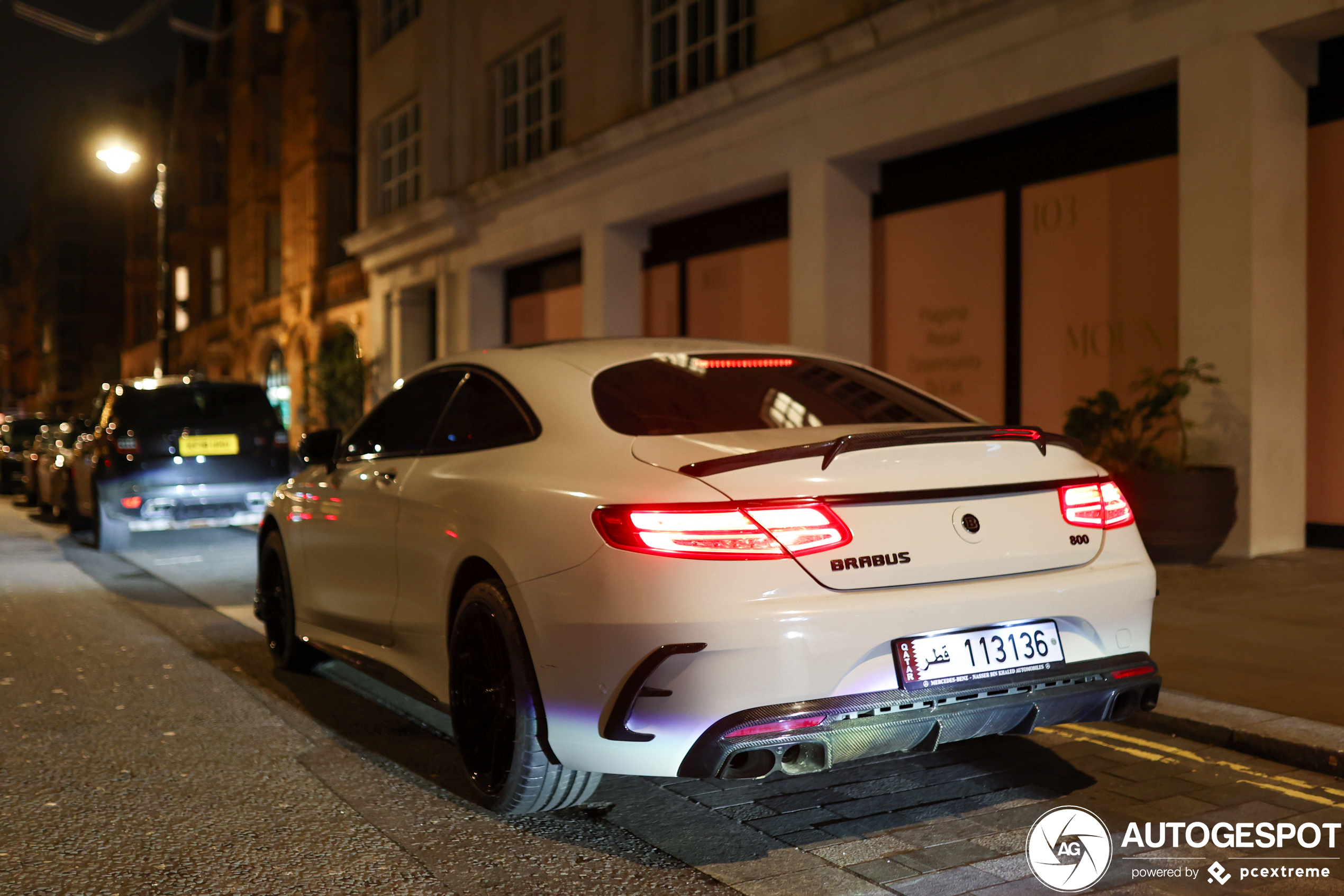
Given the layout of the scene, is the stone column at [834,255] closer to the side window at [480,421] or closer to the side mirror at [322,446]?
the side mirror at [322,446]

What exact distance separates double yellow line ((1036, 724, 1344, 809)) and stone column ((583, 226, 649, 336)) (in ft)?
45.9

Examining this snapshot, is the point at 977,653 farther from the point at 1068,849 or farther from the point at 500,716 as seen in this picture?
the point at 500,716

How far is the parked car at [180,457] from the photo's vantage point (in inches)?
475

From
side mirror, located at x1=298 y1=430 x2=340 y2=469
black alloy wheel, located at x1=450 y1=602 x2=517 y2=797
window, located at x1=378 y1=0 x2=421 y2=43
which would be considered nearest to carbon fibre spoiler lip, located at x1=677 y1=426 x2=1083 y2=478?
black alloy wheel, located at x1=450 y1=602 x2=517 y2=797

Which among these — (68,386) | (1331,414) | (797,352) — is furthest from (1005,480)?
(68,386)

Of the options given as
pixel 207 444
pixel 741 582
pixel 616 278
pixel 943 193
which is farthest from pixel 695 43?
pixel 741 582

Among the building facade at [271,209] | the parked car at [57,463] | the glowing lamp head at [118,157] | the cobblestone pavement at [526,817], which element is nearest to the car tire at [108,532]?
the parked car at [57,463]

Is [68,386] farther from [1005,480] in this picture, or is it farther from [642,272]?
[1005,480]

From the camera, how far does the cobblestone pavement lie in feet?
11.3

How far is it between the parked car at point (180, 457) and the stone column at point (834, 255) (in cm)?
584

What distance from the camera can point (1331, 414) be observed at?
A: 9.94 m

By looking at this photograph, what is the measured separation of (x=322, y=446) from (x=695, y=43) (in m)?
12.3

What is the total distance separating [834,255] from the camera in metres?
14.1

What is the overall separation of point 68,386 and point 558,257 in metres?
64.1
